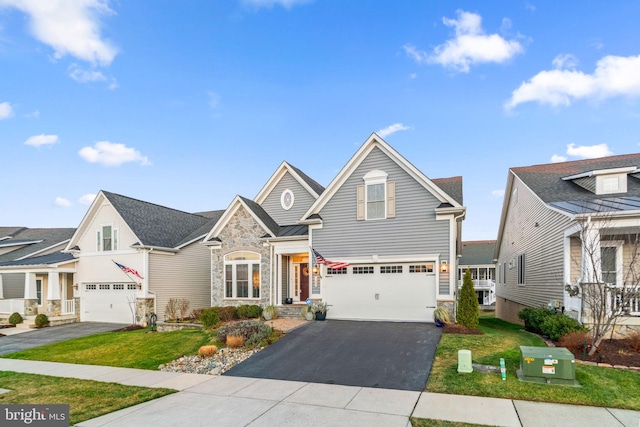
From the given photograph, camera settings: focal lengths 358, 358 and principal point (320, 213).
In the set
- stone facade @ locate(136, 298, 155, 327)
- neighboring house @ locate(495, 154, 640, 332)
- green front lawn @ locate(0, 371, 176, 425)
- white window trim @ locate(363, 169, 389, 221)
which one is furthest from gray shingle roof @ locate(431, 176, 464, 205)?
stone facade @ locate(136, 298, 155, 327)

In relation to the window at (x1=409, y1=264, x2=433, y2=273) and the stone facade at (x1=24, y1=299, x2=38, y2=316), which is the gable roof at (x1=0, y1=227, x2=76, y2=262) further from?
the window at (x1=409, y1=264, x2=433, y2=273)

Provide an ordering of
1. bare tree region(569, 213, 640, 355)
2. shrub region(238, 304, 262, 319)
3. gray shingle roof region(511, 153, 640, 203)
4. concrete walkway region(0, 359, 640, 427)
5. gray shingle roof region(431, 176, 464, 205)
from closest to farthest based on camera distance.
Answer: concrete walkway region(0, 359, 640, 427), bare tree region(569, 213, 640, 355), gray shingle roof region(511, 153, 640, 203), gray shingle roof region(431, 176, 464, 205), shrub region(238, 304, 262, 319)

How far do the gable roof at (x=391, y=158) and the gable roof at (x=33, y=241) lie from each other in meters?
21.8

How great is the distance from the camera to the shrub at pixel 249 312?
15.8 m

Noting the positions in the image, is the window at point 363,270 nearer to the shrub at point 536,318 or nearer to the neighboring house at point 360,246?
the neighboring house at point 360,246

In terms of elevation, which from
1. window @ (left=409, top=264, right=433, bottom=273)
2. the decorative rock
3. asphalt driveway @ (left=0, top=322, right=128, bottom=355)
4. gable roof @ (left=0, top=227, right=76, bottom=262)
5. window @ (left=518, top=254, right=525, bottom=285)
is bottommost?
asphalt driveway @ (left=0, top=322, right=128, bottom=355)

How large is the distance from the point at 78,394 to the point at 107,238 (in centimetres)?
1411

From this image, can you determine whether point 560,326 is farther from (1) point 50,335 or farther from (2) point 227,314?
(1) point 50,335

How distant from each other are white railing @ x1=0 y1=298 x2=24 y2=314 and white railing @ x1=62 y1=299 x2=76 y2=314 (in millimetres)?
2776

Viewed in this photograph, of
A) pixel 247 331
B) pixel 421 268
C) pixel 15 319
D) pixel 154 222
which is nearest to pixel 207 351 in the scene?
pixel 247 331

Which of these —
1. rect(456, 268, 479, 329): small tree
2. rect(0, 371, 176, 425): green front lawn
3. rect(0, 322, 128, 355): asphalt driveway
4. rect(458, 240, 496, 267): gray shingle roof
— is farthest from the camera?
rect(458, 240, 496, 267): gray shingle roof

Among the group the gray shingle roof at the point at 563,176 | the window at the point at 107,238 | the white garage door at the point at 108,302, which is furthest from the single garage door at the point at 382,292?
the window at the point at 107,238

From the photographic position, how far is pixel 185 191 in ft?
92.8

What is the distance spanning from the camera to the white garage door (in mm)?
19031
